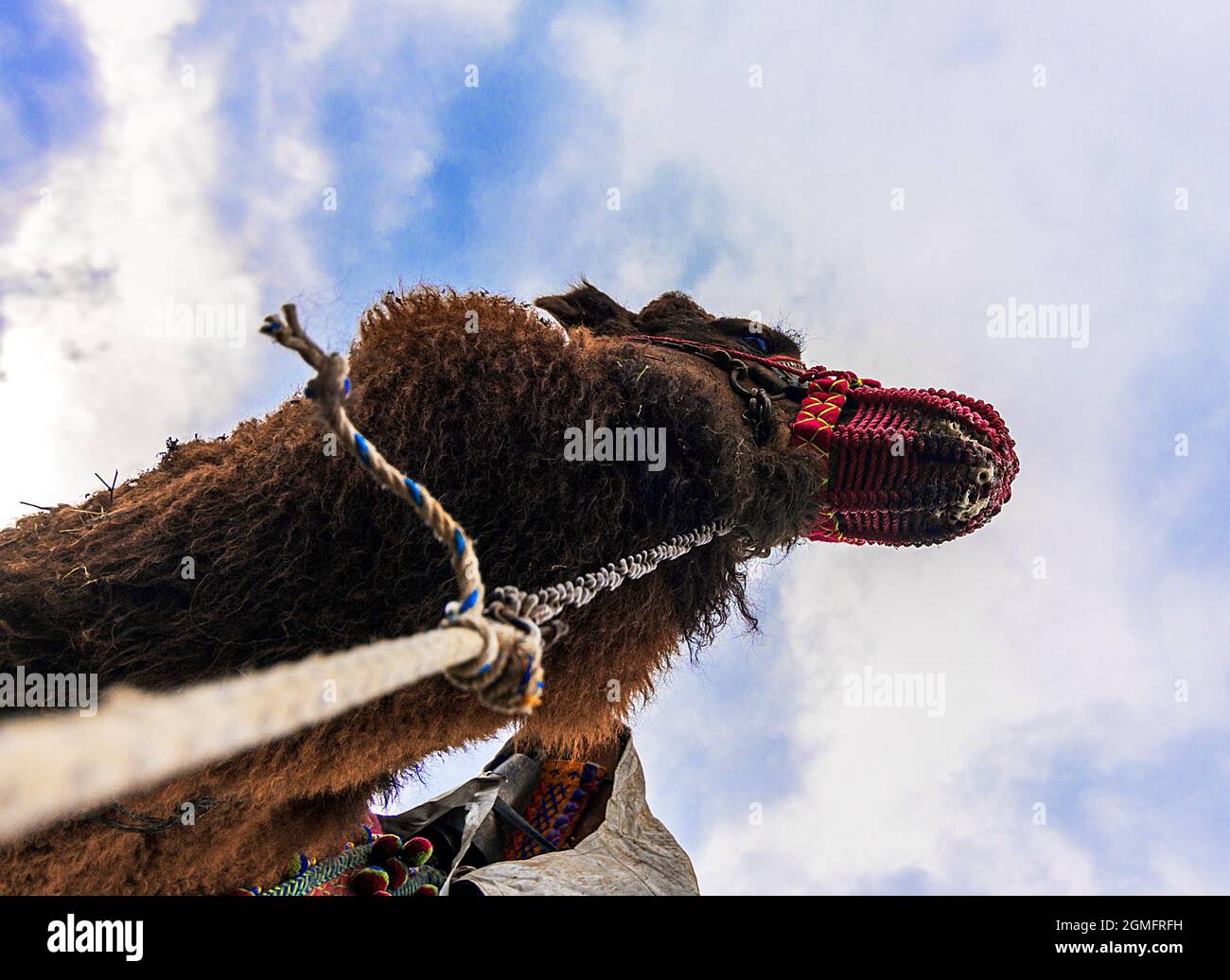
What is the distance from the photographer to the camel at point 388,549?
1.46 meters

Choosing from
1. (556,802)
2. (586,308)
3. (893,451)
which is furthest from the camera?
(556,802)

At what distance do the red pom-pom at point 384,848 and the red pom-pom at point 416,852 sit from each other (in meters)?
0.02

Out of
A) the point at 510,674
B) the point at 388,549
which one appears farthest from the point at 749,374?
the point at 510,674

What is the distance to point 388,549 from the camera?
152 centimetres

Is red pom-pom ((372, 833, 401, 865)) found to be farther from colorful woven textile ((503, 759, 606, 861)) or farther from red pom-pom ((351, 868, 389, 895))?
colorful woven textile ((503, 759, 606, 861))

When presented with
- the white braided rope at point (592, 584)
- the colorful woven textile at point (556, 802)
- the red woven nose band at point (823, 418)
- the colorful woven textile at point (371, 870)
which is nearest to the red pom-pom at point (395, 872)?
the colorful woven textile at point (371, 870)

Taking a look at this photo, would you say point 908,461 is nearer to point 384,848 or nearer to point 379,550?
point 379,550

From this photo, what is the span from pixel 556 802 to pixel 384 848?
529mm

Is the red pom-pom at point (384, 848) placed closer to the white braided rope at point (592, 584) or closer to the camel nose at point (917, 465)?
the white braided rope at point (592, 584)
